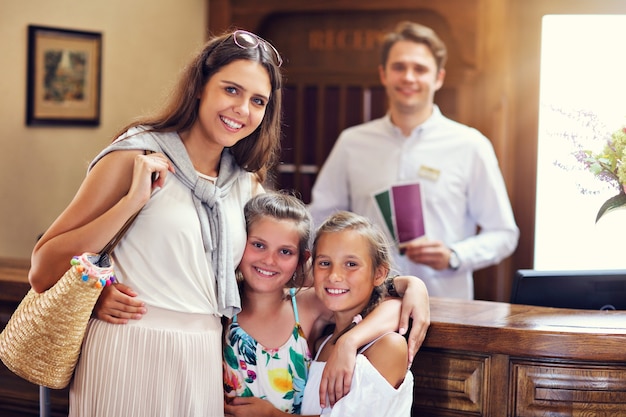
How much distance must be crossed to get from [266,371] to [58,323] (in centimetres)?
52

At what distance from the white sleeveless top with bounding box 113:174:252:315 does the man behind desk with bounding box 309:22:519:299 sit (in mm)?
1538

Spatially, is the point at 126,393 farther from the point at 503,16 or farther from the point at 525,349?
the point at 503,16

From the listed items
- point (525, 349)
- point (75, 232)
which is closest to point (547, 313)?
point (525, 349)

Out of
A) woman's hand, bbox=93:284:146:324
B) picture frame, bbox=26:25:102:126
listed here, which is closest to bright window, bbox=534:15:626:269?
woman's hand, bbox=93:284:146:324

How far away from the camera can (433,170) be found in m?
3.46

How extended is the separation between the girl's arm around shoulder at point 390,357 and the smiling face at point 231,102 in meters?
0.61

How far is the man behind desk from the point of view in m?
3.46

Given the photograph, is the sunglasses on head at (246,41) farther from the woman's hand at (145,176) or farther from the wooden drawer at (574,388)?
the wooden drawer at (574,388)

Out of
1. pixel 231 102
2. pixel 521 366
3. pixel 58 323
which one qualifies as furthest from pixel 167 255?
pixel 521 366

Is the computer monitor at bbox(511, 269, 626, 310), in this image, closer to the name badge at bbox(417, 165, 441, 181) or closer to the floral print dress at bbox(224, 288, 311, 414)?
the floral print dress at bbox(224, 288, 311, 414)

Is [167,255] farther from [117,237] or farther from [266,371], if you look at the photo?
[266,371]

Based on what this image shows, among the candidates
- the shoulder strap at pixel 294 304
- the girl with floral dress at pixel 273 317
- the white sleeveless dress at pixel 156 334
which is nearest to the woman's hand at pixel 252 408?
the girl with floral dress at pixel 273 317

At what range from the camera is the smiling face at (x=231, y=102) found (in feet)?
6.63

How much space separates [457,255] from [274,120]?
53.7 inches
